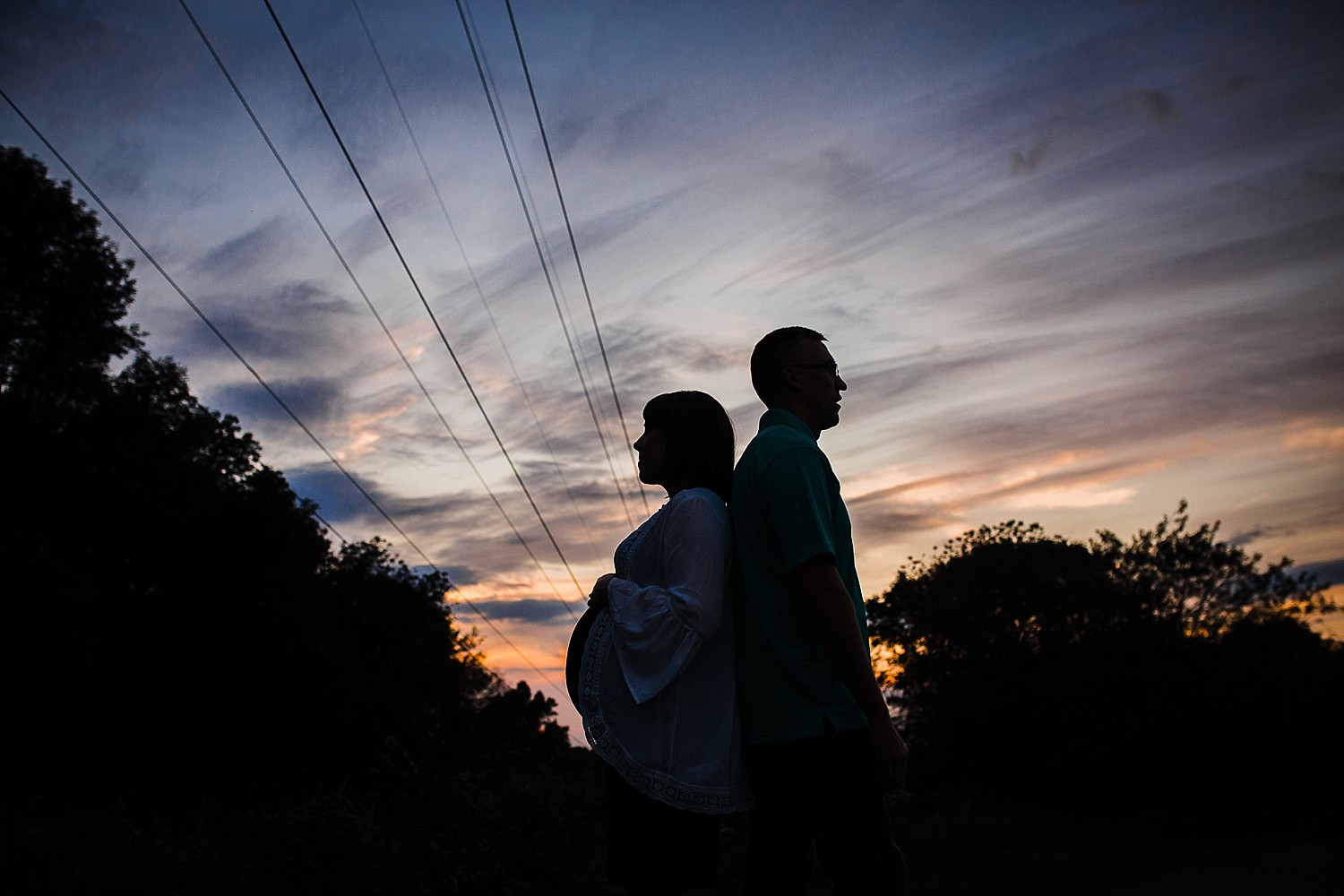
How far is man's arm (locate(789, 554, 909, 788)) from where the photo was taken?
8.24 feet

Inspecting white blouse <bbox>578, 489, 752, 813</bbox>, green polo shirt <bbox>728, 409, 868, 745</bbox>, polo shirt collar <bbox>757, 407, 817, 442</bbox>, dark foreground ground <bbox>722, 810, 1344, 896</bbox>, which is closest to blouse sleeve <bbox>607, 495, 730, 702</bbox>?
white blouse <bbox>578, 489, 752, 813</bbox>

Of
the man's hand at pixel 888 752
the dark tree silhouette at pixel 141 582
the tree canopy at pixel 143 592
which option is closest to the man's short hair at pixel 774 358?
the man's hand at pixel 888 752

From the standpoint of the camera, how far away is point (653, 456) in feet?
9.69

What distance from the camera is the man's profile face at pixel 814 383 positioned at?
3.11 m

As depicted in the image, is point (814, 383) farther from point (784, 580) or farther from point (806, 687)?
point (806, 687)

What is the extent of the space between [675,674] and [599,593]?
1.23ft

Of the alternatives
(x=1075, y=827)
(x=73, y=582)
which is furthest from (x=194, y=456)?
(x=1075, y=827)

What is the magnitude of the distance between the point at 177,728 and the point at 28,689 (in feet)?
18.7

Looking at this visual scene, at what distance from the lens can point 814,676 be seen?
2.63 meters

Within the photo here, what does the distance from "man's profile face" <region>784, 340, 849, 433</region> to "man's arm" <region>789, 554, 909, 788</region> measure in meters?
0.66

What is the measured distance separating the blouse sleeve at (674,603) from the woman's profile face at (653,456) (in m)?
→ 0.21

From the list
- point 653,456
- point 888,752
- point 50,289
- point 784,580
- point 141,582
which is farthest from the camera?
point 141,582

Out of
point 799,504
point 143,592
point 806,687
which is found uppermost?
point 143,592

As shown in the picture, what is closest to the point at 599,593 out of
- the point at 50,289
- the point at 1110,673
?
the point at 50,289
